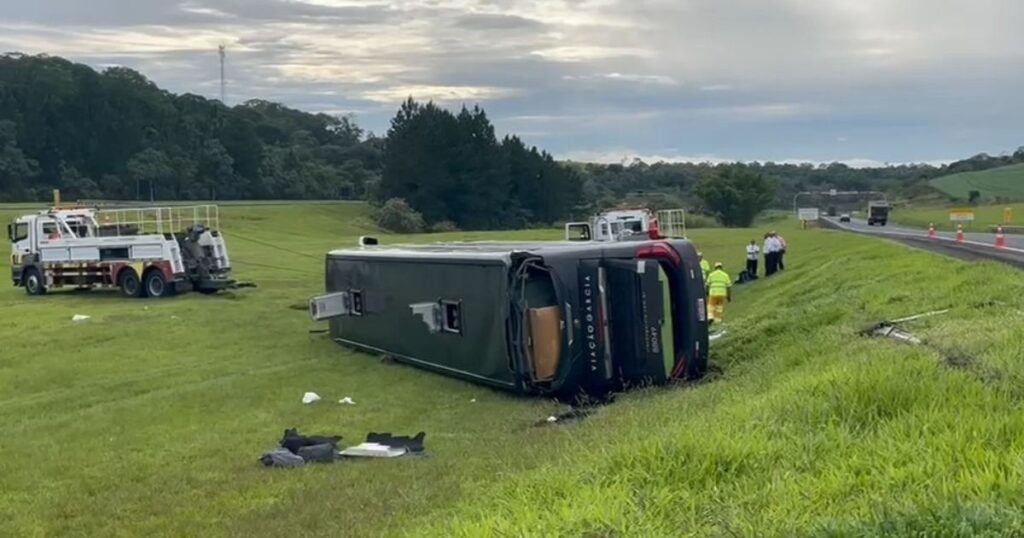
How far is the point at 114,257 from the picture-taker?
3234 cm

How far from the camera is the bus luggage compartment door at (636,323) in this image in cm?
1432

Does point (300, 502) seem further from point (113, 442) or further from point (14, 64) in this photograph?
point (14, 64)

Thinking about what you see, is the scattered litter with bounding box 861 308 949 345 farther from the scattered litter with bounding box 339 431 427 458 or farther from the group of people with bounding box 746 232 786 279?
the group of people with bounding box 746 232 786 279

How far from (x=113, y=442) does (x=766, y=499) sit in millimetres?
8707

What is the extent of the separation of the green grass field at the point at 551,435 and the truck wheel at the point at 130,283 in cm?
890

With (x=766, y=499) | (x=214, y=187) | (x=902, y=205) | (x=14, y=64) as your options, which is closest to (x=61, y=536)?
(x=766, y=499)

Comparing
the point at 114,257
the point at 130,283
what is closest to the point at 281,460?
the point at 130,283

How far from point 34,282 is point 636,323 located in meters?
24.1

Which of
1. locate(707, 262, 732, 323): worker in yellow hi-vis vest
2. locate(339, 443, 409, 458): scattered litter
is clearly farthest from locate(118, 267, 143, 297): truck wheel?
locate(339, 443, 409, 458): scattered litter

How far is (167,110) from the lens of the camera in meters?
104

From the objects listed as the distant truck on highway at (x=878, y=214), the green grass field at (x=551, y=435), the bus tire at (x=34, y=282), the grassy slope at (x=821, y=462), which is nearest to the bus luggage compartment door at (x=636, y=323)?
the green grass field at (x=551, y=435)

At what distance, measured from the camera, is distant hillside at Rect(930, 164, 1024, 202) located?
98912 millimetres

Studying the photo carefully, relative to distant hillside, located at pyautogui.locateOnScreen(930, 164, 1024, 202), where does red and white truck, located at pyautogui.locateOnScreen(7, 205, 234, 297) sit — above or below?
below

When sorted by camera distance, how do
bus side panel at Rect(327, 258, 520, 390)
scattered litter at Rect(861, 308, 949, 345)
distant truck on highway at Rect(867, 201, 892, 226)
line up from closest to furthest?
scattered litter at Rect(861, 308, 949, 345) < bus side panel at Rect(327, 258, 520, 390) < distant truck on highway at Rect(867, 201, 892, 226)
